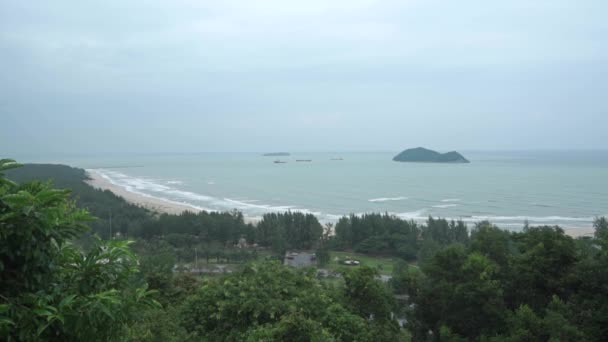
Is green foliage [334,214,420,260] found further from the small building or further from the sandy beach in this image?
the sandy beach

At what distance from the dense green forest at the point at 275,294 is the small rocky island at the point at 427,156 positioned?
13246 centimetres

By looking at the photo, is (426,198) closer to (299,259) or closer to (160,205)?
(299,259)

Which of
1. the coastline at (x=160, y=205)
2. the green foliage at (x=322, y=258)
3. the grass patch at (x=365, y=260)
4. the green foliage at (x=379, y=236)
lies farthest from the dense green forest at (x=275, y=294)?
the coastline at (x=160, y=205)

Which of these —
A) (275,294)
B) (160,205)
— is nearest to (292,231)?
(160,205)

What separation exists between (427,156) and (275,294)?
149m

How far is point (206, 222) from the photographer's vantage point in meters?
31.6

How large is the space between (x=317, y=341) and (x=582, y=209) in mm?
41726

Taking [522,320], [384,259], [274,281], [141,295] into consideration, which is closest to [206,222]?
[384,259]

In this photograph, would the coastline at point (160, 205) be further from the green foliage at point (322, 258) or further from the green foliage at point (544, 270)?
the green foliage at point (544, 270)

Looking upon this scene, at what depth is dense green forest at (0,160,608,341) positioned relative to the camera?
279 cm

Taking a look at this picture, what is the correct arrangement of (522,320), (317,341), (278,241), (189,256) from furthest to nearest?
1. (278,241)
2. (189,256)
3. (522,320)
4. (317,341)

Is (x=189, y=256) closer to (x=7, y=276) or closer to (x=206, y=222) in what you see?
(x=206, y=222)

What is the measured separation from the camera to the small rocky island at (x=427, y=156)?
139625mm

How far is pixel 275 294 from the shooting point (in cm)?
841
